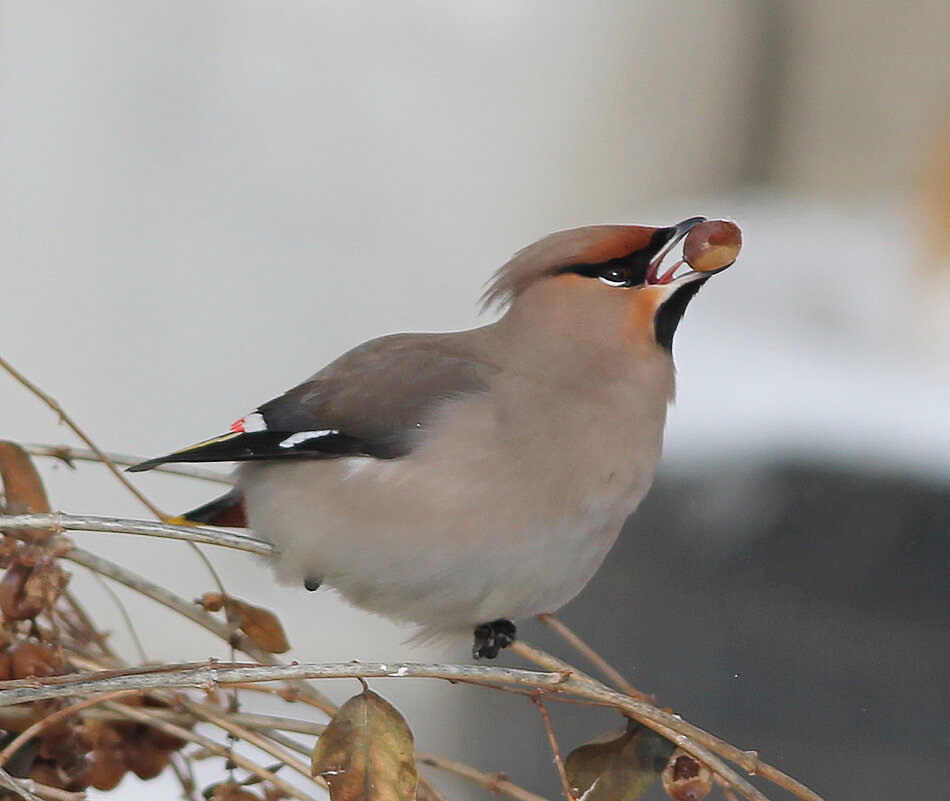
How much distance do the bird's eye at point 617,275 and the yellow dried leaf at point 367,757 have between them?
38 centimetres

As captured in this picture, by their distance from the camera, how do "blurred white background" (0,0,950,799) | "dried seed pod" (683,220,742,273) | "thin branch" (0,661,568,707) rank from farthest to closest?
"blurred white background" (0,0,950,799) < "dried seed pod" (683,220,742,273) < "thin branch" (0,661,568,707)

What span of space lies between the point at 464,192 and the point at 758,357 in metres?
0.51

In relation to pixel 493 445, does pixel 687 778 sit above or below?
below

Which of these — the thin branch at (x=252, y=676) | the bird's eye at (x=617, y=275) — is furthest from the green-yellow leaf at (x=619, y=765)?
the bird's eye at (x=617, y=275)

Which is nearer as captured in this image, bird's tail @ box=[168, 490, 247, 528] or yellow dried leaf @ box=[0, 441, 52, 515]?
yellow dried leaf @ box=[0, 441, 52, 515]

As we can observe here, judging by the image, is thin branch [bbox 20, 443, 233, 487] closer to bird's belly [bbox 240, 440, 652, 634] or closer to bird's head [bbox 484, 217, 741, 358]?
bird's belly [bbox 240, 440, 652, 634]

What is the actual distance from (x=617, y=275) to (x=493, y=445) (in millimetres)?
150

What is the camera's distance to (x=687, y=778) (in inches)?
27.5

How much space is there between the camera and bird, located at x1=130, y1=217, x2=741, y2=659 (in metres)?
0.89

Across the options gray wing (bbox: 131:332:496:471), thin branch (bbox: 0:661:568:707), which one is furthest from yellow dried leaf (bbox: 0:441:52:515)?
thin branch (bbox: 0:661:568:707)

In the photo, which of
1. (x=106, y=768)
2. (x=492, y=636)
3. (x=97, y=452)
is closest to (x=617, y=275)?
(x=492, y=636)

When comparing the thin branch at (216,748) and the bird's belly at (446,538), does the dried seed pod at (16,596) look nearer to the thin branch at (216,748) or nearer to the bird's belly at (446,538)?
the thin branch at (216,748)

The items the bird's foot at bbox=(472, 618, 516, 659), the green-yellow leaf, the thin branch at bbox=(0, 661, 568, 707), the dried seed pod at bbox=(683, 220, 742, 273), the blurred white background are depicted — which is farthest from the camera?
the blurred white background

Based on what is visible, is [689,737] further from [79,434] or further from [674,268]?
[79,434]
